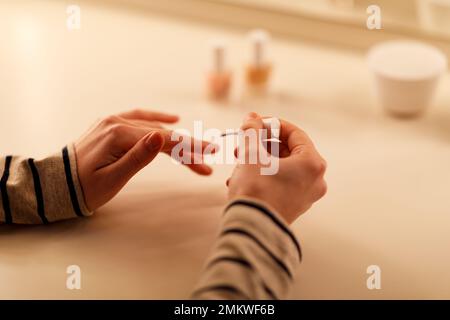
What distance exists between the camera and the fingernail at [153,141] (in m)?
0.74

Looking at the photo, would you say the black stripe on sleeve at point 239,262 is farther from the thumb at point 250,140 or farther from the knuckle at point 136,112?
the knuckle at point 136,112

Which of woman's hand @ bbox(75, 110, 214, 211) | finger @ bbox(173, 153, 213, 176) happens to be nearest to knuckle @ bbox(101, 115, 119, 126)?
woman's hand @ bbox(75, 110, 214, 211)

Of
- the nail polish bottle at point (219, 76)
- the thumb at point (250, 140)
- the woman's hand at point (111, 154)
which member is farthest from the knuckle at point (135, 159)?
the nail polish bottle at point (219, 76)

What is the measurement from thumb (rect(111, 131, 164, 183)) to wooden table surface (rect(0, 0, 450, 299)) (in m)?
0.08

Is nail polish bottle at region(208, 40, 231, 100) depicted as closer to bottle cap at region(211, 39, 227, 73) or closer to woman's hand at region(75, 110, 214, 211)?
bottle cap at region(211, 39, 227, 73)

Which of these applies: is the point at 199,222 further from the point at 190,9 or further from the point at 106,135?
the point at 190,9

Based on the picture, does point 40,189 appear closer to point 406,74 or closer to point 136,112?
point 136,112

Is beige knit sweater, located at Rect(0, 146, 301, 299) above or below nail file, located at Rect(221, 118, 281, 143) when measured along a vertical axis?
below

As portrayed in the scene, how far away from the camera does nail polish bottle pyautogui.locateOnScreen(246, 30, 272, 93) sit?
41.8 inches

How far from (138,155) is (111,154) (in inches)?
1.8

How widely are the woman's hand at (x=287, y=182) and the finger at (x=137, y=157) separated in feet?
0.33

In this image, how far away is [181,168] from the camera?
0.91 meters

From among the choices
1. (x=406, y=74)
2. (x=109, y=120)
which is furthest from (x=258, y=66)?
(x=109, y=120)

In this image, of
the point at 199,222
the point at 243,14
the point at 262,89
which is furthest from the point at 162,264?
the point at 243,14
